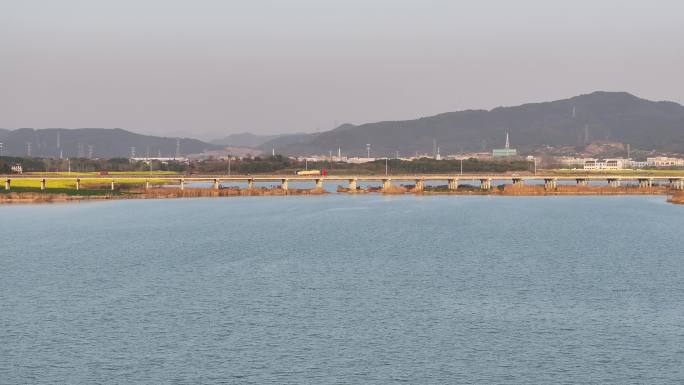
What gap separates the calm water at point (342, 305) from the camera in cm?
4197

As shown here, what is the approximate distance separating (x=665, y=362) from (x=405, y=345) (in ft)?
44.4

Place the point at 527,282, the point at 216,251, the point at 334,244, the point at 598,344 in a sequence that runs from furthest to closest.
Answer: the point at 334,244, the point at 216,251, the point at 527,282, the point at 598,344

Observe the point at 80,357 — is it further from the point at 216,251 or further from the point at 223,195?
the point at 223,195

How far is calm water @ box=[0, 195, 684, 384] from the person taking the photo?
4197 centimetres

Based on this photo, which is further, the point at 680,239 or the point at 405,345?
the point at 680,239

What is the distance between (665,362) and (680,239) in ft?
203

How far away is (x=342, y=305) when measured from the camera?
57.3 m

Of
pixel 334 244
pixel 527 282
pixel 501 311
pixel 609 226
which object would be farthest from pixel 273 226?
pixel 501 311

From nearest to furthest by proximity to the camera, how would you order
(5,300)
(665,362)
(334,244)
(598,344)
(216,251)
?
(665,362)
(598,344)
(5,300)
(216,251)
(334,244)

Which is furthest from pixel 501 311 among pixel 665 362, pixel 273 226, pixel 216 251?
pixel 273 226

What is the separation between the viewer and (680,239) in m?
99.3

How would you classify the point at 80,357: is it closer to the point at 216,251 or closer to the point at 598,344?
the point at 598,344

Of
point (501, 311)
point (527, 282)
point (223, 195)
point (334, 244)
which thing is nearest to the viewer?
point (501, 311)

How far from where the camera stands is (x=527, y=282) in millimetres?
66812
